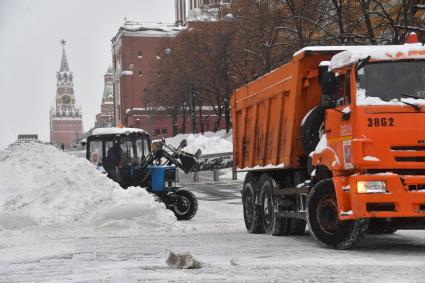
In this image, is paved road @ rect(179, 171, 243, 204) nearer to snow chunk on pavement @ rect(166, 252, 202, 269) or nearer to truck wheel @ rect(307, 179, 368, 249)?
truck wheel @ rect(307, 179, 368, 249)

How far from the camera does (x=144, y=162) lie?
21312mm

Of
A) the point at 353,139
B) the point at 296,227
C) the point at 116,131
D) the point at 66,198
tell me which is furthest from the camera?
the point at 116,131

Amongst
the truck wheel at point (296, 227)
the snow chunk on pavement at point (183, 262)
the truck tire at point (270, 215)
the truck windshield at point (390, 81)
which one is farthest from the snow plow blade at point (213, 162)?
the snow chunk on pavement at point (183, 262)

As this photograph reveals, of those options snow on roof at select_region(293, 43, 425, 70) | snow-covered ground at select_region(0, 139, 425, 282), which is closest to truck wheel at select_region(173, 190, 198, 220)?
snow-covered ground at select_region(0, 139, 425, 282)

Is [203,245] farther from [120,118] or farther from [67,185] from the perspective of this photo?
[120,118]

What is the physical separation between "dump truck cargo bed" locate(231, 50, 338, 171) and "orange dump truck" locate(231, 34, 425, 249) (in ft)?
0.06

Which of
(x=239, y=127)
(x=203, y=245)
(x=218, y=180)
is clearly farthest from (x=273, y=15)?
(x=203, y=245)

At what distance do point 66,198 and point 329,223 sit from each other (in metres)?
7.06

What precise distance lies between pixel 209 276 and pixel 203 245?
12.8 feet

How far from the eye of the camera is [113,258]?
10.1 metres

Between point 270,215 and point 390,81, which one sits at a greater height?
point 390,81

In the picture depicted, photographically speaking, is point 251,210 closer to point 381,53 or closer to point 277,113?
point 277,113

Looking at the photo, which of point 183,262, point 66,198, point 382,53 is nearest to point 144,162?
point 66,198

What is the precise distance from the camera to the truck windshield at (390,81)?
10.3 metres
